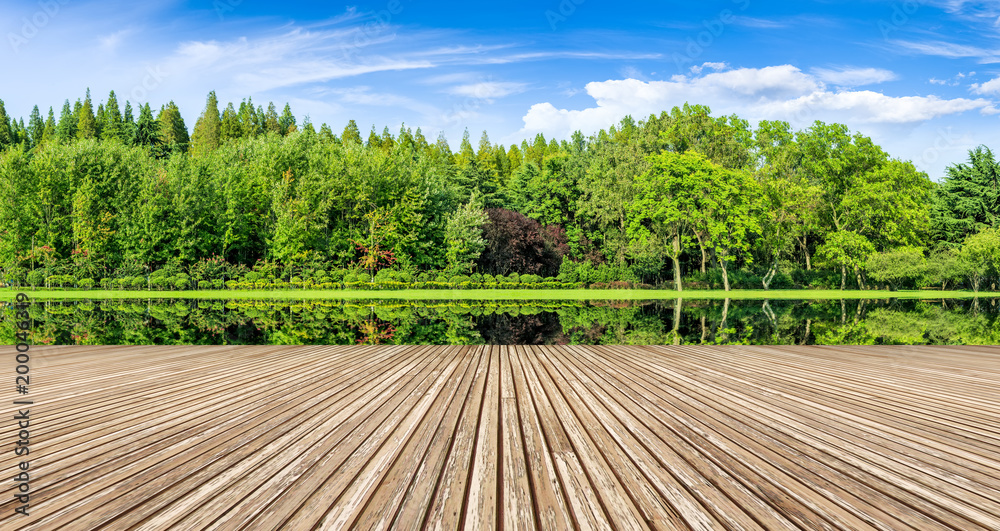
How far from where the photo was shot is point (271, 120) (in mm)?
70250

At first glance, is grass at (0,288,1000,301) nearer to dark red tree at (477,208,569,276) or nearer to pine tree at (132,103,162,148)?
dark red tree at (477,208,569,276)

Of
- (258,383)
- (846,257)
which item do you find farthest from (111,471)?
(846,257)

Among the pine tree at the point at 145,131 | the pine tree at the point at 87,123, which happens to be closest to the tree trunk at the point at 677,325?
the pine tree at the point at 145,131

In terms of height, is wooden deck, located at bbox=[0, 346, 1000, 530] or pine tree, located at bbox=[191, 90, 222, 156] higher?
pine tree, located at bbox=[191, 90, 222, 156]

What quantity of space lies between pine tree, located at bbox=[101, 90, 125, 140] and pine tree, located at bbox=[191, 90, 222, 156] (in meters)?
6.93

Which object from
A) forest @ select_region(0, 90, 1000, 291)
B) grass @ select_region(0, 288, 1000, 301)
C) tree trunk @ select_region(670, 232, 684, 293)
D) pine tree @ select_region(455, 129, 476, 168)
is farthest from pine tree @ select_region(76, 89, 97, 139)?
tree trunk @ select_region(670, 232, 684, 293)

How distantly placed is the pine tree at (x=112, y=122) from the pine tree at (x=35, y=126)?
11384mm

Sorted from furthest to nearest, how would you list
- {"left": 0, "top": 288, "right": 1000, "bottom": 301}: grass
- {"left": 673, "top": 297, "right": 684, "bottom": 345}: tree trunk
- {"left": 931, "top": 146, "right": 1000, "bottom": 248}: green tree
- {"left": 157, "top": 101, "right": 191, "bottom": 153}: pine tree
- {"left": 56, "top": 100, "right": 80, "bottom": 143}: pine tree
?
{"left": 157, "top": 101, "right": 191, "bottom": 153}: pine tree
{"left": 56, "top": 100, "right": 80, "bottom": 143}: pine tree
{"left": 931, "top": 146, "right": 1000, "bottom": 248}: green tree
{"left": 0, "top": 288, "right": 1000, "bottom": 301}: grass
{"left": 673, "top": 297, "right": 684, "bottom": 345}: tree trunk

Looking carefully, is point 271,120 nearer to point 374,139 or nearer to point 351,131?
point 351,131

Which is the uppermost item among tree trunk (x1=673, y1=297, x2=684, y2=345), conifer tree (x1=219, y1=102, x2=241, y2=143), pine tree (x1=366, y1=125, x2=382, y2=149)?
conifer tree (x1=219, y1=102, x2=241, y2=143)

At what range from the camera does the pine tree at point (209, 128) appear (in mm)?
60787

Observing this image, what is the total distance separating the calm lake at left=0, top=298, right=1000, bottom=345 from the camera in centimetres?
1174

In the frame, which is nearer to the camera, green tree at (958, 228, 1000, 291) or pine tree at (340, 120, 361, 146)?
green tree at (958, 228, 1000, 291)

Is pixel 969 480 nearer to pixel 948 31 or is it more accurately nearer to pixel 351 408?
pixel 351 408
